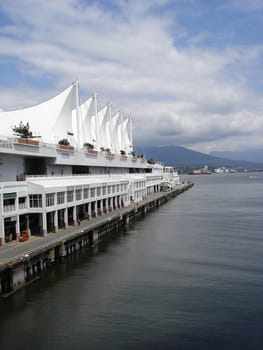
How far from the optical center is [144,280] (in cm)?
2298

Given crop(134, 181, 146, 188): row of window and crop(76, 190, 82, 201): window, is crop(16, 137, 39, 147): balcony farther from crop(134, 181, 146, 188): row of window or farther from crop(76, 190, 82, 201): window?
crop(134, 181, 146, 188): row of window

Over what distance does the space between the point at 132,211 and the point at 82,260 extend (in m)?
20.5

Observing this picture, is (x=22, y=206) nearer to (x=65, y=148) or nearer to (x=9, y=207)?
(x=9, y=207)

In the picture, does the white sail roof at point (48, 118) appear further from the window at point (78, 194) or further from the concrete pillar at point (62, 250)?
the concrete pillar at point (62, 250)

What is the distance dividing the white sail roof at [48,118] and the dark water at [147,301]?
790 inches

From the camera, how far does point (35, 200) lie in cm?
2936

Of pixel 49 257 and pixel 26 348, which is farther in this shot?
pixel 49 257

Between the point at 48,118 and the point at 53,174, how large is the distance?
10.7 meters

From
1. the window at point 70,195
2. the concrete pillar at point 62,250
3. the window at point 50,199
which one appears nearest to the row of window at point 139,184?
the window at point 70,195

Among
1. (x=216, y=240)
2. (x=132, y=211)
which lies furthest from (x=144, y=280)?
(x=132, y=211)

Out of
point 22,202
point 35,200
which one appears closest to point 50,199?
point 35,200

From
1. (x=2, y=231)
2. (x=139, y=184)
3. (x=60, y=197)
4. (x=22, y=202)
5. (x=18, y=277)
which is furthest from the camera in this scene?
(x=139, y=184)

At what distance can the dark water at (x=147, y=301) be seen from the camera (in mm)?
15734

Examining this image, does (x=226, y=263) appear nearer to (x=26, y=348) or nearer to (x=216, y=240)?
(x=216, y=240)
